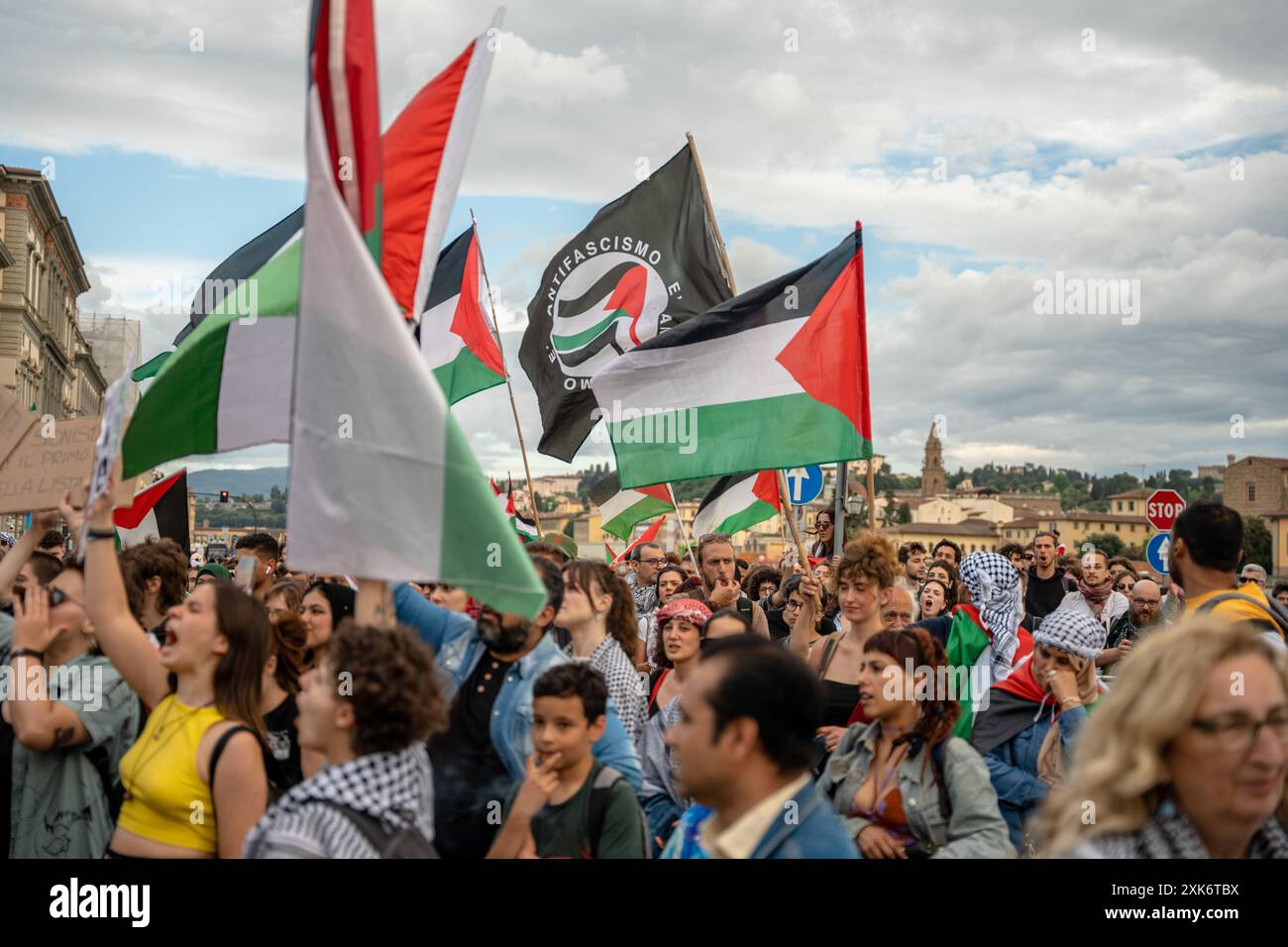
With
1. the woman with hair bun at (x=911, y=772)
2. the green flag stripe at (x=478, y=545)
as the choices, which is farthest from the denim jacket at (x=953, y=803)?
the green flag stripe at (x=478, y=545)

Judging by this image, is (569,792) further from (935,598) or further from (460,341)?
(460,341)

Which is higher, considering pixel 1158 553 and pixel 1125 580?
pixel 1158 553

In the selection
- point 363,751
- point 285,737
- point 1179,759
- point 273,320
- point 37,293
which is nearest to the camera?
point 1179,759

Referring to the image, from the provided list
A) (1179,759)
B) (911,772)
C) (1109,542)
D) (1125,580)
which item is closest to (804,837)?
(1179,759)

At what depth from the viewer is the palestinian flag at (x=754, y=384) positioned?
7922mm

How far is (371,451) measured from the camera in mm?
3586

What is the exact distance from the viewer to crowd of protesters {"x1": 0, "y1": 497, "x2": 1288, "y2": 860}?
2.51 m

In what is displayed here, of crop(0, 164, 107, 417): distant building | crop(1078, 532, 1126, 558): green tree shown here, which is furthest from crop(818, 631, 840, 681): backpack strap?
crop(1078, 532, 1126, 558): green tree

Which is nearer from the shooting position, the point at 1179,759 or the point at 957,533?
the point at 1179,759

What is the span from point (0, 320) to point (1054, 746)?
69.5 m

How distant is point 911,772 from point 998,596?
287cm

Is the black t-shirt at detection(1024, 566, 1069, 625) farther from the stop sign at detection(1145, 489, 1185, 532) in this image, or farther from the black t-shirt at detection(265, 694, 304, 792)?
the black t-shirt at detection(265, 694, 304, 792)

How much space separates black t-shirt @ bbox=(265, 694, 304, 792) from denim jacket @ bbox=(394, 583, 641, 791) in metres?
0.57
